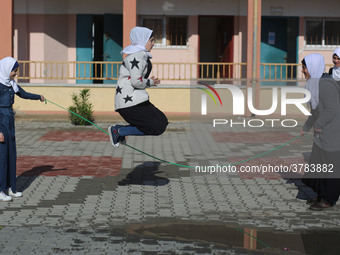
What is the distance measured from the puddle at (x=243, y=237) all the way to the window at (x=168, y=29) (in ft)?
49.6

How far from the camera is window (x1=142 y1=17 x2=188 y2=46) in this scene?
22.2 metres

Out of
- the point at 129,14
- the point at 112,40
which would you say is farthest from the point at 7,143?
the point at 112,40

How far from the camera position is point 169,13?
2209cm

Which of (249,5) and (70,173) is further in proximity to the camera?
(249,5)

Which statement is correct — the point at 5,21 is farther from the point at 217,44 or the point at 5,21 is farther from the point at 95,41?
the point at 217,44

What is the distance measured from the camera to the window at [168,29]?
72.9ft

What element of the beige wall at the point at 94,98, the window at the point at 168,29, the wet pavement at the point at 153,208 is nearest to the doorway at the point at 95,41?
the window at the point at 168,29

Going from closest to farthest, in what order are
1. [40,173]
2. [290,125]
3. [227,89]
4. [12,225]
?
[12,225] → [40,173] → [290,125] → [227,89]

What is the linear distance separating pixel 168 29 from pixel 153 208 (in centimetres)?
1438

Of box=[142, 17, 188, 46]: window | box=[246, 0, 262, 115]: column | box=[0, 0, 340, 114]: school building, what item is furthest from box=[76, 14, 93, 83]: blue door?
box=[246, 0, 262, 115]: column

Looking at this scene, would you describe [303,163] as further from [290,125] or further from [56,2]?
[56,2]

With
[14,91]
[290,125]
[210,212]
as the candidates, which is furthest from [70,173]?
[290,125]

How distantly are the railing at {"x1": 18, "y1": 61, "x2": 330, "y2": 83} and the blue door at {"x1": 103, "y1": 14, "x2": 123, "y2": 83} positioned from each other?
5cm

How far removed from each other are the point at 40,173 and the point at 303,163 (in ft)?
15.4
